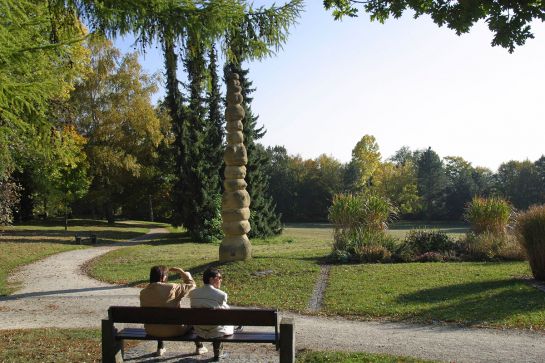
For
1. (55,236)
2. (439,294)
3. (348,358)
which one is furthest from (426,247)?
(55,236)

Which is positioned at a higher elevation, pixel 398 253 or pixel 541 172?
pixel 541 172

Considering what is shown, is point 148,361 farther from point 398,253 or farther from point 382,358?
point 398,253

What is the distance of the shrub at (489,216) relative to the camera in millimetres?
18125

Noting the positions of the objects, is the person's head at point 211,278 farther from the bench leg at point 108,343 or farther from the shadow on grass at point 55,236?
the shadow on grass at point 55,236

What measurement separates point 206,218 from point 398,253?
17114mm

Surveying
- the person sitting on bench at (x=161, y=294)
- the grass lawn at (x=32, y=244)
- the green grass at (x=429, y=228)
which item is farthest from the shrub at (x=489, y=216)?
the grass lawn at (x=32, y=244)

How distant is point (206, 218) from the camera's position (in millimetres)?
31906

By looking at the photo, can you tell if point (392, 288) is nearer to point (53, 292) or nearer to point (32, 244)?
point (53, 292)

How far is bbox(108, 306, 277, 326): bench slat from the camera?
5723 millimetres

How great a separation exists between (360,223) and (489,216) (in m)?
4.58

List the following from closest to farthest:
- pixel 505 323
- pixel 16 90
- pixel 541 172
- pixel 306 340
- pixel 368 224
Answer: pixel 16 90, pixel 306 340, pixel 505 323, pixel 368 224, pixel 541 172

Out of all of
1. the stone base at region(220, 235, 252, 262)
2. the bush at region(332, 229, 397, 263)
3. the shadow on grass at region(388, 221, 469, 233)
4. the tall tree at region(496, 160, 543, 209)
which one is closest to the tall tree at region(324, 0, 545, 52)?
the stone base at region(220, 235, 252, 262)

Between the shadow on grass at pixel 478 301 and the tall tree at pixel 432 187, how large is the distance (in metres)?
56.8

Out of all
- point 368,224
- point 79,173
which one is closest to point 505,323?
point 368,224
